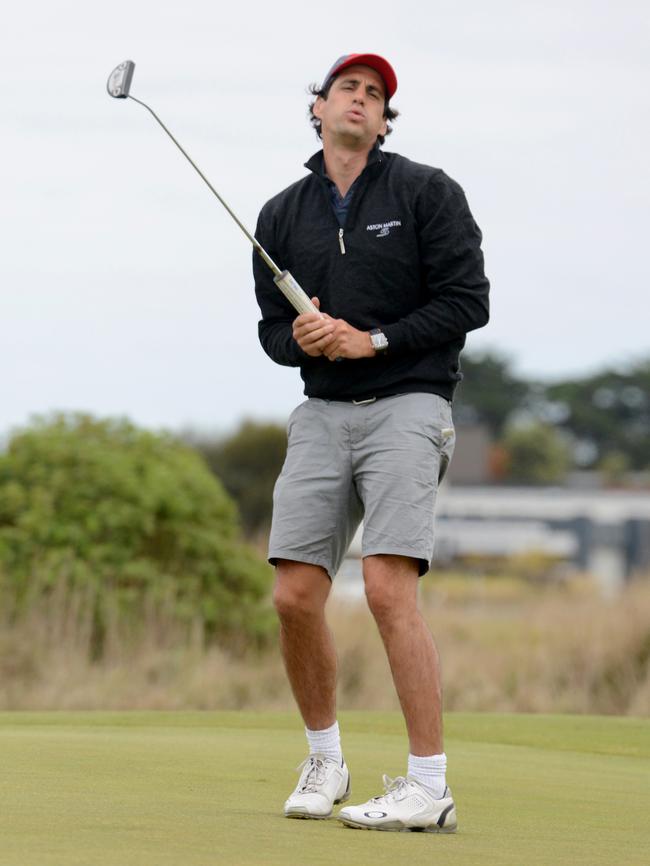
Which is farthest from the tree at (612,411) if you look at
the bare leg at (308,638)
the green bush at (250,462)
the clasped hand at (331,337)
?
the clasped hand at (331,337)

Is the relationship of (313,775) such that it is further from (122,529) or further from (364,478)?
(122,529)

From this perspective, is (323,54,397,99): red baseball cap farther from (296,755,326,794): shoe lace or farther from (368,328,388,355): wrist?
(296,755,326,794): shoe lace

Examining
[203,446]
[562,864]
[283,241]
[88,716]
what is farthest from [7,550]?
[203,446]

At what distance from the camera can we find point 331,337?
16.1ft

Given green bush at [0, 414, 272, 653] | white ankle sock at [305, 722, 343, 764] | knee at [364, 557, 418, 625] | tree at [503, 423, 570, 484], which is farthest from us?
tree at [503, 423, 570, 484]

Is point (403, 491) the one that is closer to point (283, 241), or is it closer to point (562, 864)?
point (283, 241)

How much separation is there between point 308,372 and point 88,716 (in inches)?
167

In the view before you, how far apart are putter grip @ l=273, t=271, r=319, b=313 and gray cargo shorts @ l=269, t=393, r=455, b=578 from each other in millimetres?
332

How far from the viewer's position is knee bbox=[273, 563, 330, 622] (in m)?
4.98

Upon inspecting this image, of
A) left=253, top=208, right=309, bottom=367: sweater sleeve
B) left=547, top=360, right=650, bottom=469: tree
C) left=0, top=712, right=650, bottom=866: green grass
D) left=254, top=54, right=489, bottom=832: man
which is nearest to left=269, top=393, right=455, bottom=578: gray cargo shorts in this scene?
left=254, top=54, right=489, bottom=832: man

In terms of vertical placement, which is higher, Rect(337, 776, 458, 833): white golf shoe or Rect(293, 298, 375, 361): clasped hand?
Rect(293, 298, 375, 361): clasped hand

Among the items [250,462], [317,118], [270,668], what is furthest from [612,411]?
[317,118]

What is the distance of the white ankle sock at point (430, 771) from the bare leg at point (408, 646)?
20 mm

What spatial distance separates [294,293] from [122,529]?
311 inches
